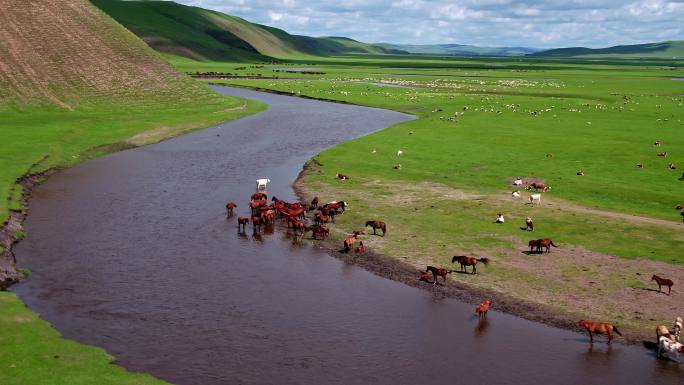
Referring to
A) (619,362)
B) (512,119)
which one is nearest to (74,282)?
(619,362)

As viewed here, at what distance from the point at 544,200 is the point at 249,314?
2722cm

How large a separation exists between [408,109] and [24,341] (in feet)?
303

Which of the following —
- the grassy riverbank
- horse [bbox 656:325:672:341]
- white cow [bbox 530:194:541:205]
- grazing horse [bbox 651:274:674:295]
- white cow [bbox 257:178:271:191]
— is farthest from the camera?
white cow [bbox 257:178:271:191]

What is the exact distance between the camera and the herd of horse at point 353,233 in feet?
81.6

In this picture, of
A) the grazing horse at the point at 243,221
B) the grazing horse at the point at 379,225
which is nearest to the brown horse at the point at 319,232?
the grazing horse at the point at 379,225

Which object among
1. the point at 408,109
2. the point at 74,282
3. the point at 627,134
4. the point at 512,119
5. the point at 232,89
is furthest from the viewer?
the point at 232,89

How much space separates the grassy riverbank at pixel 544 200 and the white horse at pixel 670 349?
197 centimetres

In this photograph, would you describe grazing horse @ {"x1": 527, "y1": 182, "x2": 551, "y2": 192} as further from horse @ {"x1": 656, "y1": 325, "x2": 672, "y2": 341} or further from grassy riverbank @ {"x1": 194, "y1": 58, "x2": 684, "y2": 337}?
horse @ {"x1": 656, "y1": 325, "x2": 672, "y2": 341}

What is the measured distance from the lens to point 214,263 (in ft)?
111

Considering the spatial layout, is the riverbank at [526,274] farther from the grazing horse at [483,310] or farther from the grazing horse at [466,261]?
the grazing horse at [483,310]

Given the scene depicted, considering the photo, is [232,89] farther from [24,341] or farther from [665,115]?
[24,341]

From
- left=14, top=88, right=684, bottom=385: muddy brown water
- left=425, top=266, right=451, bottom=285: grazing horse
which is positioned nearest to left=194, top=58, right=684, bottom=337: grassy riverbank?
left=425, top=266, right=451, bottom=285: grazing horse

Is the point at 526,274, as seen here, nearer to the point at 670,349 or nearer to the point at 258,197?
the point at 670,349

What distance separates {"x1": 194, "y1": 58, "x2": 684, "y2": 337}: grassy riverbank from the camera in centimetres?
3112
